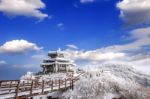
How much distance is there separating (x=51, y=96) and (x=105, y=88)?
293 inches

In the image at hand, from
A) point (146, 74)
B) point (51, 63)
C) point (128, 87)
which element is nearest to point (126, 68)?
point (146, 74)

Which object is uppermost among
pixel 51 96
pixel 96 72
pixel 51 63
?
pixel 51 63

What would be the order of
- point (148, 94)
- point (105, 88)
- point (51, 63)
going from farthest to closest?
point (51, 63) → point (148, 94) → point (105, 88)

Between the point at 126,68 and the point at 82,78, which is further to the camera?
the point at 126,68

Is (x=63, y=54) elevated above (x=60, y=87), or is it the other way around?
(x=63, y=54)

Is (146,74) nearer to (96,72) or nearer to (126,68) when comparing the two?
(126,68)

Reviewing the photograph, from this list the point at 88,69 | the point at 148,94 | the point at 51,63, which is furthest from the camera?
the point at 51,63

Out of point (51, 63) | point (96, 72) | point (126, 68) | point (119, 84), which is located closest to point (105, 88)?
point (119, 84)

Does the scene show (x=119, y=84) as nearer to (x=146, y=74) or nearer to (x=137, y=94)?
Answer: (x=137, y=94)

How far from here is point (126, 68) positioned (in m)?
79.1

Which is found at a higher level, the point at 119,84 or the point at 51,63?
the point at 51,63

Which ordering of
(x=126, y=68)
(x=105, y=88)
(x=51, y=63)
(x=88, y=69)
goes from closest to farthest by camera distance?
(x=105, y=88)
(x=88, y=69)
(x=126, y=68)
(x=51, y=63)

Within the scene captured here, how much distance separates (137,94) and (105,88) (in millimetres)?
4905

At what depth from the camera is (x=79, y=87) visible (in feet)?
141
